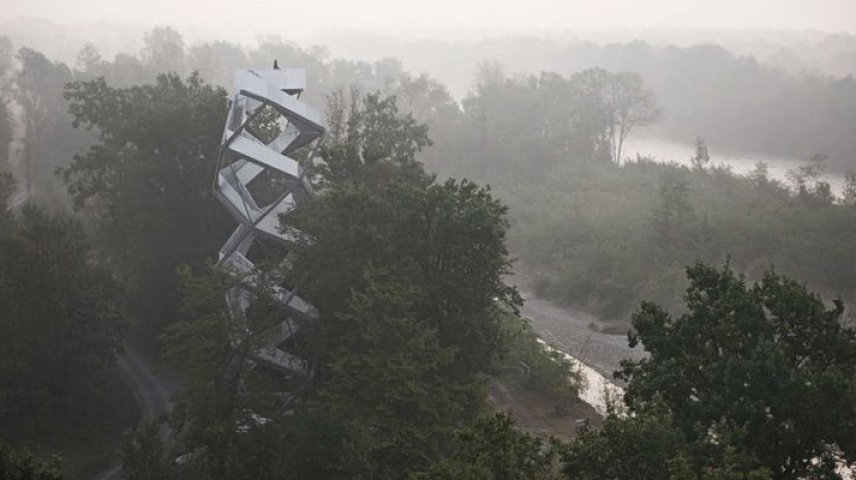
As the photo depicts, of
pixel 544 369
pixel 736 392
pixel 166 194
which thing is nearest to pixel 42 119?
pixel 166 194

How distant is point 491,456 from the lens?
43.5ft

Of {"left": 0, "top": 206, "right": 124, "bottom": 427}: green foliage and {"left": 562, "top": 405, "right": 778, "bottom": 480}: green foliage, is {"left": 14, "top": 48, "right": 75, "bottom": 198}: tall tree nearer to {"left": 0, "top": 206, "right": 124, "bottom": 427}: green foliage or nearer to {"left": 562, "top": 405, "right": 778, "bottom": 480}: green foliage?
{"left": 0, "top": 206, "right": 124, "bottom": 427}: green foliage

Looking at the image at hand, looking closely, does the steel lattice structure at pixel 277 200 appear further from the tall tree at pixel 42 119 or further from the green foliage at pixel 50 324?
the tall tree at pixel 42 119

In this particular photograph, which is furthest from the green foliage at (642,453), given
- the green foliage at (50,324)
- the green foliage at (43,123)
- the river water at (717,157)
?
the river water at (717,157)

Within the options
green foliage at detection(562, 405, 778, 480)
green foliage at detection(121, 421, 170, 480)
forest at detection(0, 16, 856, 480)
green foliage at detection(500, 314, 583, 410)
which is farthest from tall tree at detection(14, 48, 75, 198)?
green foliage at detection(562, 405, 778, 480)

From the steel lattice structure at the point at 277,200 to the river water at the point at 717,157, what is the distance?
50.2 m

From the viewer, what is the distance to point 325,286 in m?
23.2

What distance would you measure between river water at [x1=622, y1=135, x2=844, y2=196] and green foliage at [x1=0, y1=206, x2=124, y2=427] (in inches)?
2158

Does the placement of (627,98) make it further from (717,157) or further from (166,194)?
(166,194)

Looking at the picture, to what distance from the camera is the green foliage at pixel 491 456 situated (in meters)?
12.9

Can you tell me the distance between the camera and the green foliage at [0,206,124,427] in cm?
2689

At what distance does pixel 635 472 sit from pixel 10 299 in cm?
2155

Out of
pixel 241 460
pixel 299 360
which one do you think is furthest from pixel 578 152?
pixel 241 460

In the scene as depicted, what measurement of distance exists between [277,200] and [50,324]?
339 inches
